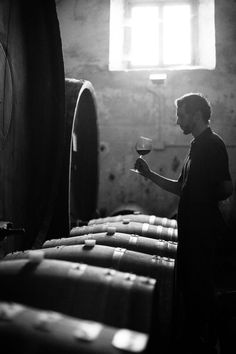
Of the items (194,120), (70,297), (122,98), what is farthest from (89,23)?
(70,297)

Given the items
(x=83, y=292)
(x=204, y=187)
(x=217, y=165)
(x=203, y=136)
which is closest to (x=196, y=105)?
(x=203, y=136)

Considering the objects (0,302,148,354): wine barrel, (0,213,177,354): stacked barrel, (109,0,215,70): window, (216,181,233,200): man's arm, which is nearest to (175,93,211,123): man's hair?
(216,181,233,200): man's arm

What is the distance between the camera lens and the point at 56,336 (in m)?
0.80

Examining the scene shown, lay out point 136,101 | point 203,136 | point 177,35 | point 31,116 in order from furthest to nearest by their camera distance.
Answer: point 177,35 < point 136,101 < point 203,136 < point 31,116

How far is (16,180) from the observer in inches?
65.7

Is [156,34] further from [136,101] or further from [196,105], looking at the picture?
[196,105]

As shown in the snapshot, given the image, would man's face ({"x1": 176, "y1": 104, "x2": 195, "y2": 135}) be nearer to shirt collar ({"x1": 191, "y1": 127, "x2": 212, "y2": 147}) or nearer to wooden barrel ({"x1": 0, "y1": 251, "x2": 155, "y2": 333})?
shirt collar ({"x1": 191, "y1": 127, "x2": 212, "y2": 147})

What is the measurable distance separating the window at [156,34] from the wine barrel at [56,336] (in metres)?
4.81

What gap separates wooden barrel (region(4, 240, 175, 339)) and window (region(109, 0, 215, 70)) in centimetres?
412

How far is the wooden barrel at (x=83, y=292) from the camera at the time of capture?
99 cm

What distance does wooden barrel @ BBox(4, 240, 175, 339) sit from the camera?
4.96 ft

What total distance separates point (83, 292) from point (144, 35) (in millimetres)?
5043

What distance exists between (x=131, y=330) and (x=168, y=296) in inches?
25.2

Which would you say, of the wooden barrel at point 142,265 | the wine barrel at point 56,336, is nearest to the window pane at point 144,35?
the wooden barrel at point 142,265
